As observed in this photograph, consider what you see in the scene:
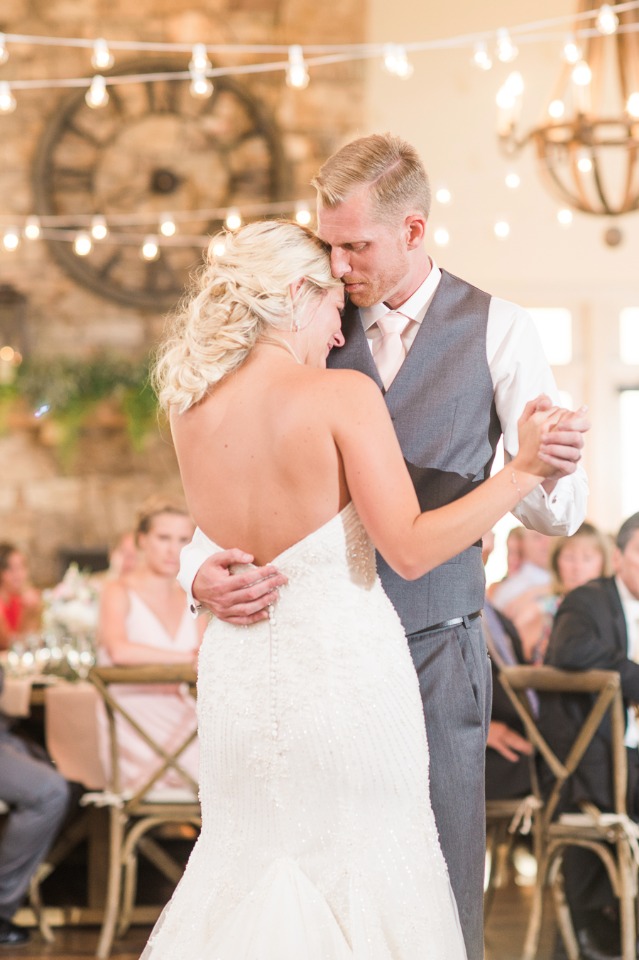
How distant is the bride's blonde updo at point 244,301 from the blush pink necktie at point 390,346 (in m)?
0.20

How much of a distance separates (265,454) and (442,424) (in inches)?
13.4

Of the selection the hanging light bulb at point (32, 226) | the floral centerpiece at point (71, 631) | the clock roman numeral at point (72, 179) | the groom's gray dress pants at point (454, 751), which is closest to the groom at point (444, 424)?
the groom's gray dress pants at point (454, 751)

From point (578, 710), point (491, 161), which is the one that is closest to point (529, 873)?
point (578, 710)

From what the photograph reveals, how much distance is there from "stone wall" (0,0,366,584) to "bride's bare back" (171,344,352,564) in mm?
7070

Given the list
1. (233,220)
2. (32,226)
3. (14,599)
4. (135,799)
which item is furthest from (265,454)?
(233,220)

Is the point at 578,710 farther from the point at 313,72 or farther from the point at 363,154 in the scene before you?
the point at 313,72

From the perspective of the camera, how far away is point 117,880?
13.6 feet

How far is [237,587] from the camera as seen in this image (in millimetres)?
1951

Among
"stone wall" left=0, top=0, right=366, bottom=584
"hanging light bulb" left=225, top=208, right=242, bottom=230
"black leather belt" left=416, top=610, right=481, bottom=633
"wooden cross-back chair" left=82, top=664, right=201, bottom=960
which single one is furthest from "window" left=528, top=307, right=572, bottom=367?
"black leather belt" left=416, top=610, right=481, bottom=633

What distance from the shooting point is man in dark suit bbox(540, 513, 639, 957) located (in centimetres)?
377

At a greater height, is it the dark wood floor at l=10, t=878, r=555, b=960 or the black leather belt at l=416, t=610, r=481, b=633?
the black leather belt at l=416, t=610, r=481, b=633

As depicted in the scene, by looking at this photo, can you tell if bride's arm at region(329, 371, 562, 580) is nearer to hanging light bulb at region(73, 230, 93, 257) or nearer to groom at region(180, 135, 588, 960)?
groom at region(180, 135, 588, 960)

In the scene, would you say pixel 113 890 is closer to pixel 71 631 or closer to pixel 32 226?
pixel 71 631

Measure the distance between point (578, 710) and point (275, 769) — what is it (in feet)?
6.68
